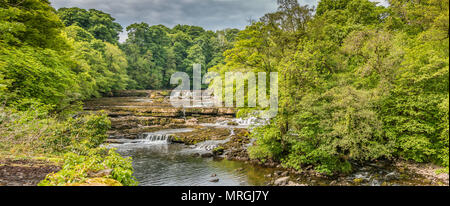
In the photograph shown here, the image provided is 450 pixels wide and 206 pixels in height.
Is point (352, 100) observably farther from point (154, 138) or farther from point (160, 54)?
point (160, 54)

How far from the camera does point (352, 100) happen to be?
10.1 metres

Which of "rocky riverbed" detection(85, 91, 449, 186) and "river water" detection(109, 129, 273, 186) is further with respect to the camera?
"river water" detection(109, 129, 273, 186)

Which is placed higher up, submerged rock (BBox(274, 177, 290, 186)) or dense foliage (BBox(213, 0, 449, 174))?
dense foliage (BBox(213, 0, 449, 174))

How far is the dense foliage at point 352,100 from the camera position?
9.59 metres

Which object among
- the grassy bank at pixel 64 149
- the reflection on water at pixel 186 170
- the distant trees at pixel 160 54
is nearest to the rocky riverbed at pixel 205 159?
the reflection on water at pixel 186 170

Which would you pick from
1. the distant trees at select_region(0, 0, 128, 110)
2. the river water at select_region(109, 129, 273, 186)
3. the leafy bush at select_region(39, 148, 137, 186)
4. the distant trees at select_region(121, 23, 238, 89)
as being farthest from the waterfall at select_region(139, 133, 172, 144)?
the distant trees at select_region(121, 23, 238, 89)

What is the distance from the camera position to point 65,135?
8883mm

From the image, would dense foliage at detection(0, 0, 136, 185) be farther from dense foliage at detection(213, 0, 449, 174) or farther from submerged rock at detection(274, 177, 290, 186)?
dense foliage at detection(213, 0, 449, 174)

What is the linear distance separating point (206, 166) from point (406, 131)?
9.84 m

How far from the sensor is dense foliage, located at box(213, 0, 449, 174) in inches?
378

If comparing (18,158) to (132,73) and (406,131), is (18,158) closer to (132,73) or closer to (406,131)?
(406,131)

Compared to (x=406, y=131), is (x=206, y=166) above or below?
below
